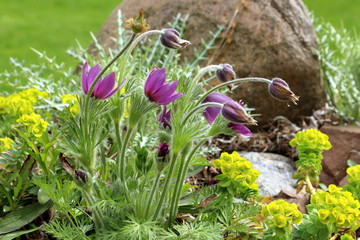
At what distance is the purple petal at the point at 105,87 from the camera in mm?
1436

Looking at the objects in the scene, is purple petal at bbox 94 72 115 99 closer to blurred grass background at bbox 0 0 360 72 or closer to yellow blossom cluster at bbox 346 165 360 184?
yellow blossom cluster at bbox 346 165 360 184

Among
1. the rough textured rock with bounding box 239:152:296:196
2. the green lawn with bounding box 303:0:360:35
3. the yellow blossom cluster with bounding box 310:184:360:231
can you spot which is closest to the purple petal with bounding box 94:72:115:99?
the yellow blossom cluster with bounding box 310:184:360:231

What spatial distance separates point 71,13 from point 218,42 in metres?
4.44

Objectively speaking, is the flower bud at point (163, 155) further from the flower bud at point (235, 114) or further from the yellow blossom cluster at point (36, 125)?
the yellow blossom cluster at point (36, 125)

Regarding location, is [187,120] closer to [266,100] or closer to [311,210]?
[311,210]

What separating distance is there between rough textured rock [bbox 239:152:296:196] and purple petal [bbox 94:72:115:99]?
1.34 m

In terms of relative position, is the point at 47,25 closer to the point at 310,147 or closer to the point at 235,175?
the point at 310,147

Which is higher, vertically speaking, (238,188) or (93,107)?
(93,107)

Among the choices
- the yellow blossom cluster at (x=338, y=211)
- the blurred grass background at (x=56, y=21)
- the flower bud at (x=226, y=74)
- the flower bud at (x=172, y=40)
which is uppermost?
the blurred grass background at (x=56, y=21)

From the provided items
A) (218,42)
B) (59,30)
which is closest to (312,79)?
(218,42)

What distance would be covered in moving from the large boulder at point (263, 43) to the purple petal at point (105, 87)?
6.47ft

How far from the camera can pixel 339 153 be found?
2.96 m

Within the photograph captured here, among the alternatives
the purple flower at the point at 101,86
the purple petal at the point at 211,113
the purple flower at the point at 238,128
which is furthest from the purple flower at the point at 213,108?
the purple flower at the point at 101,86

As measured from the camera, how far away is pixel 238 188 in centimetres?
174
